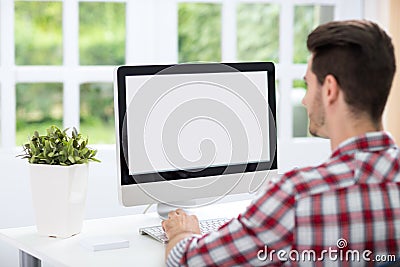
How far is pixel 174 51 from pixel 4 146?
33.0 inches

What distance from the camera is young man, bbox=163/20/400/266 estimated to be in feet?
5.18

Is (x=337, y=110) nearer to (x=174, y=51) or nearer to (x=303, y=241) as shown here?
(x=303, y=241)

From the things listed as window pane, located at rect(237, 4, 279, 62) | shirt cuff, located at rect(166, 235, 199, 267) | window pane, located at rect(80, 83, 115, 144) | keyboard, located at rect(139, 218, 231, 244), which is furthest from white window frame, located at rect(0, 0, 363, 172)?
shirt cuff, located at rect(166, 235, 199, 267)

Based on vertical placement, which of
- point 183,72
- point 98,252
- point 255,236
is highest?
point 183,72

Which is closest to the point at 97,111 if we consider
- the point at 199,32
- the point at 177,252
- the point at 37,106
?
the point at 37,106

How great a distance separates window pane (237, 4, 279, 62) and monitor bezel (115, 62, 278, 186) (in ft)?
3.55

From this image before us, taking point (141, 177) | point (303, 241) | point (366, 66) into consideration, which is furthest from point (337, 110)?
point (141, 177)

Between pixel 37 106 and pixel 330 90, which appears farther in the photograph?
pixel 37 106

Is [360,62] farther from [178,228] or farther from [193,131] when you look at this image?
[193,131]

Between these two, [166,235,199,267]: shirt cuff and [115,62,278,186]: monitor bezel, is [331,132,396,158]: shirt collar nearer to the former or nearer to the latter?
[166,235,199,267]: shirt cuff

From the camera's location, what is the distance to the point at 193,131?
2.38 meters

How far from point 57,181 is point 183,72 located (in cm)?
53

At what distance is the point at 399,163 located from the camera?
163cm

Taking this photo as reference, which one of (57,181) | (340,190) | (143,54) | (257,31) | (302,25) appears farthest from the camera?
(302,25)
